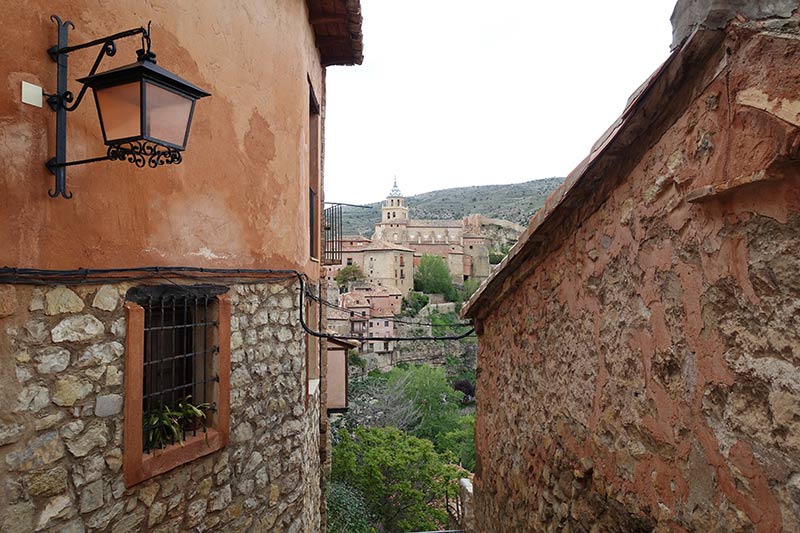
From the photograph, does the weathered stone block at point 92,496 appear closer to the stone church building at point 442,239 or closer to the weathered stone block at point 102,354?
the weathered stone block at point 102,354

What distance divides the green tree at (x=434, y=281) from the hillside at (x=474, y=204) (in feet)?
90.7

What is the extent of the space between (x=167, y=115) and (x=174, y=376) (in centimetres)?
181

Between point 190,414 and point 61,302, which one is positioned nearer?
point 61,302

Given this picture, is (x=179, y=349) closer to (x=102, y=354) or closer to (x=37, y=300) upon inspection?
(x=102, y=354)

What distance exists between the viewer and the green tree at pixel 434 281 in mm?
55375

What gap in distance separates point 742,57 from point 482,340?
131 inches

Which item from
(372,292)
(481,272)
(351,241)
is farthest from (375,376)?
(481,272)

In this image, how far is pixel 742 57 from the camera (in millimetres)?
1482

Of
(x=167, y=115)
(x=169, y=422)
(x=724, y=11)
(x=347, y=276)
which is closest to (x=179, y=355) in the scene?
(x=169, y=422)

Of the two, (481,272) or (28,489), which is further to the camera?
(481,272)

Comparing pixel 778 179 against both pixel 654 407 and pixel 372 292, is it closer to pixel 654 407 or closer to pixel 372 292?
pixel 654 407

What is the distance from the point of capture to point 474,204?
101438mm

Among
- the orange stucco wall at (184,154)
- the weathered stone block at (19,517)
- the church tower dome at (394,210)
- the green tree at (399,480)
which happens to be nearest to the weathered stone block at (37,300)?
the orange stucco wall at (184,154)

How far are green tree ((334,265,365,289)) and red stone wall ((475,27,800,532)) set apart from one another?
156 feet
